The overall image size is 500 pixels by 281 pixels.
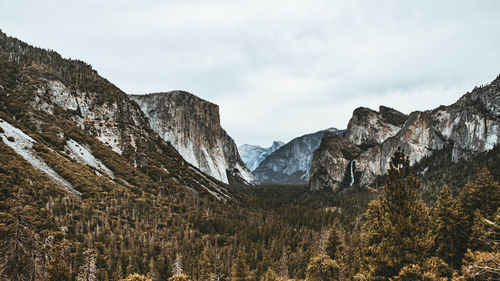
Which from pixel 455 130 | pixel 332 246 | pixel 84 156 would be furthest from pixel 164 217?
pixel 455 130

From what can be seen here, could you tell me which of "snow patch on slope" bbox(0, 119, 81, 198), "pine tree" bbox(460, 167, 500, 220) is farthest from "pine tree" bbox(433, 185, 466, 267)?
"snow patch on slope" bbox(0, 119, 81, 198)

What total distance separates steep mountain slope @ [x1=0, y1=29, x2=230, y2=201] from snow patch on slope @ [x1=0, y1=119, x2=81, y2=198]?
2.40 feet

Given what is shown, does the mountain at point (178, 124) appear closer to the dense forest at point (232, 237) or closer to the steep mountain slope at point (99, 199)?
the steep mountain slope at point (99, 199)

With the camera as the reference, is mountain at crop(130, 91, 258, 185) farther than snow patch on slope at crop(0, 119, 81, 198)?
Yes

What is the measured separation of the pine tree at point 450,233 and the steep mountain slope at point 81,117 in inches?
3022

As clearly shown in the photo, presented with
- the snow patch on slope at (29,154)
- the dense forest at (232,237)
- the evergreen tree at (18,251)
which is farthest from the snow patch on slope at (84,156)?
the evergreen tree at (18,251)

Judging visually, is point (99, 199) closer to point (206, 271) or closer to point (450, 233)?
point (206, 271)

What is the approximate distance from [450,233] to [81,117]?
12060 centimetres

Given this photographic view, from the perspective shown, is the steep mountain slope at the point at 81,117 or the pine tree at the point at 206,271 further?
the steep mountain slope at the point at 81,117

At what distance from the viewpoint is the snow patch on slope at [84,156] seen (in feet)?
253

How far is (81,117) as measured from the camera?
105 metres

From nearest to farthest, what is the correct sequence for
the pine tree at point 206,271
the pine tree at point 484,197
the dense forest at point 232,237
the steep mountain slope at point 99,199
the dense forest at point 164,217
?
the dense forest at point 232,237 < the dense forest at point 164,217 < the pine tree at point 484,197 < the steep mountain slope at point 99,199 < the pine tree at point 206,271

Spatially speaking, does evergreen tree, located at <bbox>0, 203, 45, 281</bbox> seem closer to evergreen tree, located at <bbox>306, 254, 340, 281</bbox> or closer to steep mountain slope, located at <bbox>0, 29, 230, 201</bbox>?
evergreen tree, located at <bbox>306, 254, 340, 281</bbox>

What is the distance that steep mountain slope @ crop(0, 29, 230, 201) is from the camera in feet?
265
